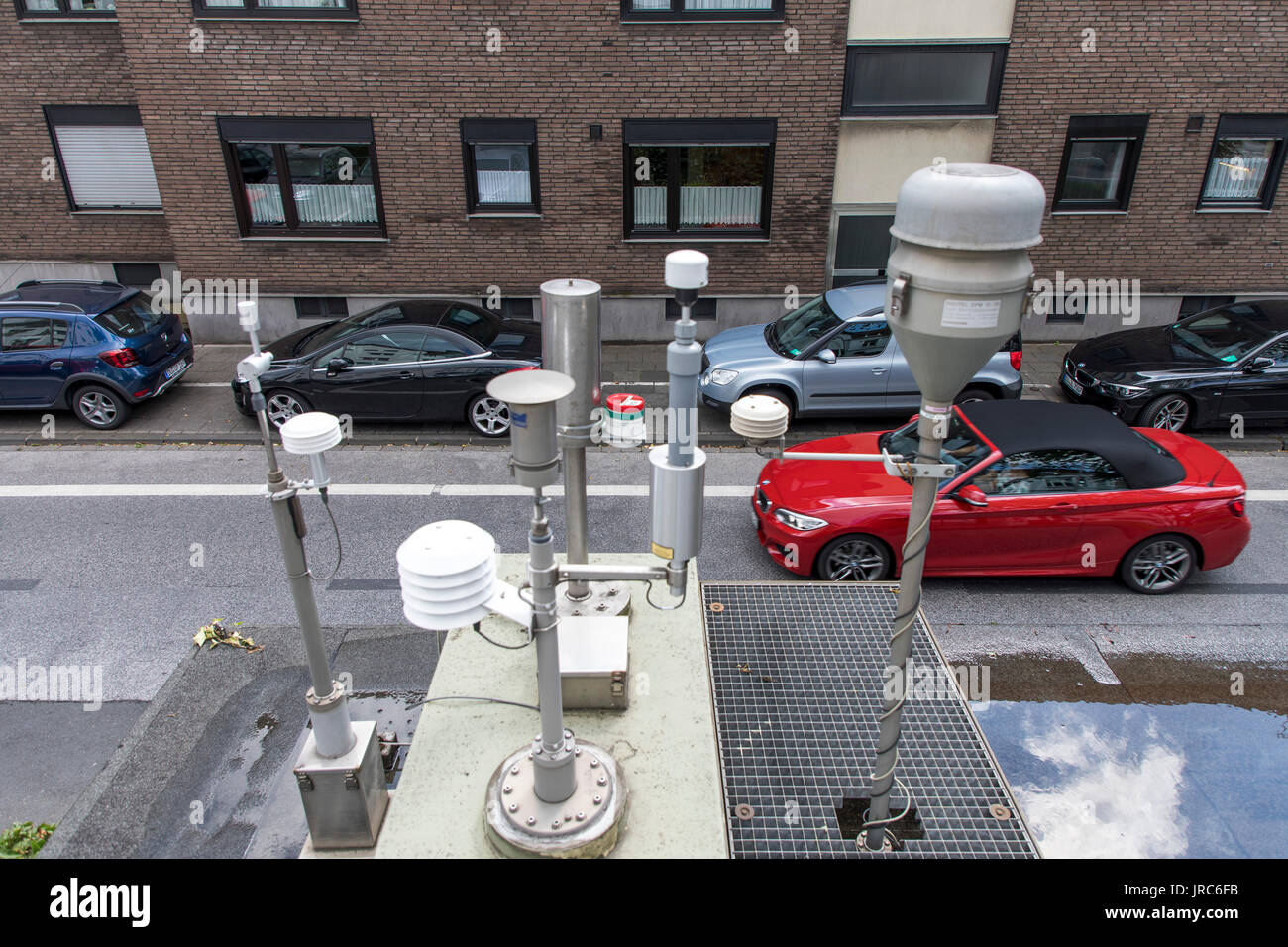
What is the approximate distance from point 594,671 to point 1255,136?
48.1 ft

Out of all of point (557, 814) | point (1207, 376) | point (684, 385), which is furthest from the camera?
point (1207, 376)

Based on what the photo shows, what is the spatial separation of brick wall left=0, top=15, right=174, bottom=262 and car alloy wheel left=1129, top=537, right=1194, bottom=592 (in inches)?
627

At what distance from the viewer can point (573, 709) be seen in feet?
17.1

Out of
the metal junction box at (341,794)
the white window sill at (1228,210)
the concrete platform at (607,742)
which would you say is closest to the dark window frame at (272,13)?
the concrete platform at (607,742)

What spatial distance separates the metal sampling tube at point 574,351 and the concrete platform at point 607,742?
1.29 metres

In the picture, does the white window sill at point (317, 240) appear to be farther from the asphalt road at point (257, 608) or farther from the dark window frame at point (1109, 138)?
the dark window frame at point (1109, 138)

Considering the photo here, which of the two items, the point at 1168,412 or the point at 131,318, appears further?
the point at 131,318

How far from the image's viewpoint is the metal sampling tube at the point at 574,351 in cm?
518

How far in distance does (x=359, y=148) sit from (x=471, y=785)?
12183mm

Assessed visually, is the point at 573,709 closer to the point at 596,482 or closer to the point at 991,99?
the point at 596,482

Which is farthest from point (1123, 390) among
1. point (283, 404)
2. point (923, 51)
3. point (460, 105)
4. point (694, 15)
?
point (283, 404)

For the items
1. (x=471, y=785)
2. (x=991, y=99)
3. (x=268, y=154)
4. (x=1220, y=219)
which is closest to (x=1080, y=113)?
(x=991, y=99)

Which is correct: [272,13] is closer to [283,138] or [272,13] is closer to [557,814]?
[283,138]

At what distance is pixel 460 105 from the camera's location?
13.6 metres
